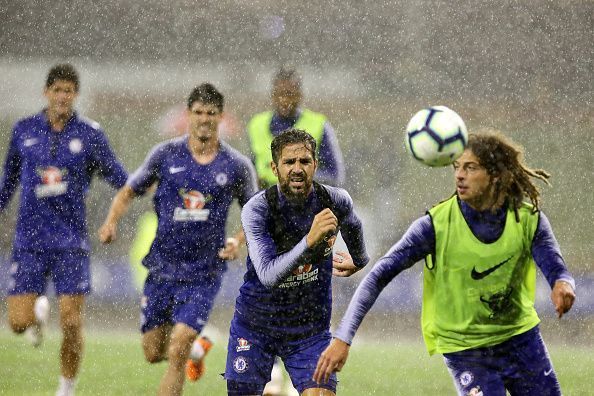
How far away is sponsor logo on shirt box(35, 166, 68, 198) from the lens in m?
8.05

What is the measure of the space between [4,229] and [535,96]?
38.0 feet

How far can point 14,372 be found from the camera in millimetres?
9930

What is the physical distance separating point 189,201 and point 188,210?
0.05m

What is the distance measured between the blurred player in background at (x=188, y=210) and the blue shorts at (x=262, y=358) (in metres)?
1.45

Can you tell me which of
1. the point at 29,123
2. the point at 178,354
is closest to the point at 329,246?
the point at 178,354

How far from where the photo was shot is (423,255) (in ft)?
17.3

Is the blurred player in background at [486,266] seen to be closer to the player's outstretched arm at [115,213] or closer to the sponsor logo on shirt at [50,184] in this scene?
the player's outstretched arm at [115,213]

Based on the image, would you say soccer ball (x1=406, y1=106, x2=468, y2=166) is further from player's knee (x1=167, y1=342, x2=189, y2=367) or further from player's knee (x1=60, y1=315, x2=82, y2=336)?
player's knee (x1=60, y1=315, x2=82, y2=336)

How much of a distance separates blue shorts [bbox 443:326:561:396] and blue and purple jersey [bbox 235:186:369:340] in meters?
0.84

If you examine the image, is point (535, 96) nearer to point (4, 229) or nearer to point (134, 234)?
point (134, 234)

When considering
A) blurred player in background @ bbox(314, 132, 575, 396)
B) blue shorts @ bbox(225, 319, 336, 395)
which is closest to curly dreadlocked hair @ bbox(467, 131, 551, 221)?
blurred player in background @ bbox(314, 132, 575, 396)

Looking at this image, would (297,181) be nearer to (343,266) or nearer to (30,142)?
(343,266)

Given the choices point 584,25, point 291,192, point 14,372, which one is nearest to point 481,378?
point 291,192

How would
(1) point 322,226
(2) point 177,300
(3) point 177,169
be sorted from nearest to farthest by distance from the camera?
1. (1) point 322,226
2. (2) point 177,300
3. (3) point 177,169
